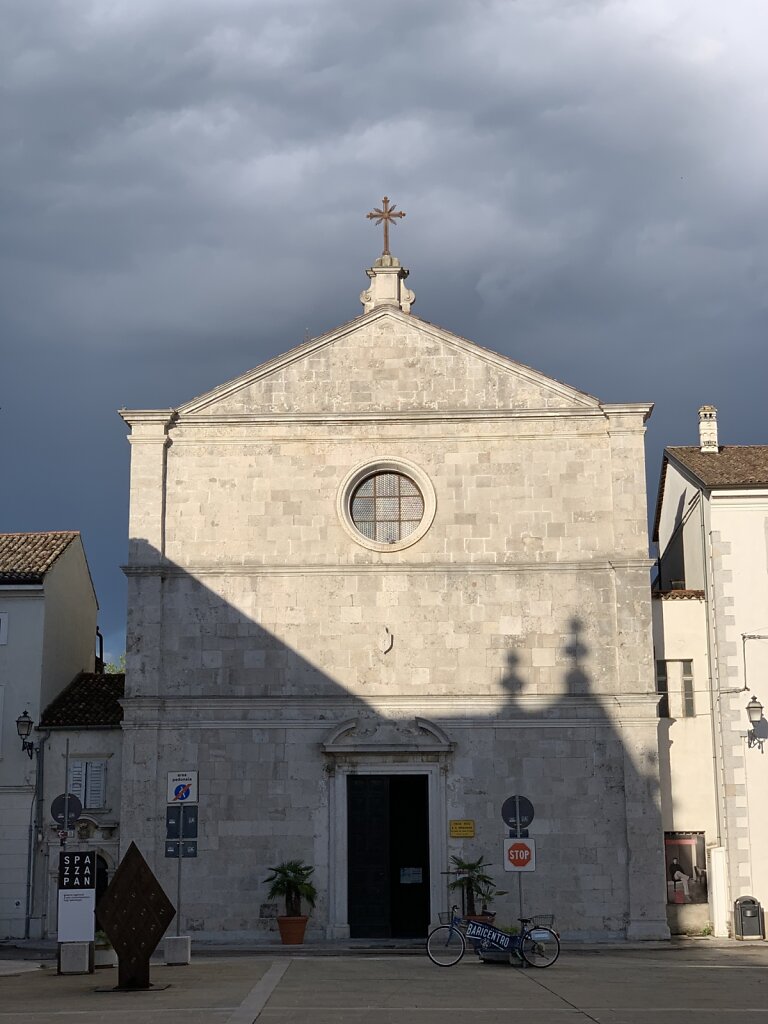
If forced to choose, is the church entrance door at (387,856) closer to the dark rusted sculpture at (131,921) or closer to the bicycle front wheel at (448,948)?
the bicycle front wheel at (448,948)

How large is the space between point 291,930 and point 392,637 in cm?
620

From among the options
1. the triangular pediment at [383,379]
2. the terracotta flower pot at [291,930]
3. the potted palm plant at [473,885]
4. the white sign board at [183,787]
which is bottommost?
the terracotta flower pot at [291,930]

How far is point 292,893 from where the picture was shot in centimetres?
2644

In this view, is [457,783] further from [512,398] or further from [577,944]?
[512,398]

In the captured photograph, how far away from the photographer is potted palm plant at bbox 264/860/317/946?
26.2m

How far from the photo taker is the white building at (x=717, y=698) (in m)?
27.3

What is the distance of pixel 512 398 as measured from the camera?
29.1 metres

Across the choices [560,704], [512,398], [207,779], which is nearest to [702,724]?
[560,704]

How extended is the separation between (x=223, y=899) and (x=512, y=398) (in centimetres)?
1217

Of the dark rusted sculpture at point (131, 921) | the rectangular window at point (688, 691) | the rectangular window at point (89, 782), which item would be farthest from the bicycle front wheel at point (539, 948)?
the rectangular window at point (89, 782)

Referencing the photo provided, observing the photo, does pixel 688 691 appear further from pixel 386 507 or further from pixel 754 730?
pixel 386 507

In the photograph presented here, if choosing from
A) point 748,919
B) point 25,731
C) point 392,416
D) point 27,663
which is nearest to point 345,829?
point 25,731

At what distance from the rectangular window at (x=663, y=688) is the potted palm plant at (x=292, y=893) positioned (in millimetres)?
8347

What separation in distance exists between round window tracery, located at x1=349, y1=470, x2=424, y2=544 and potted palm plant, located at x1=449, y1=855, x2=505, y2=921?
6894 mm
